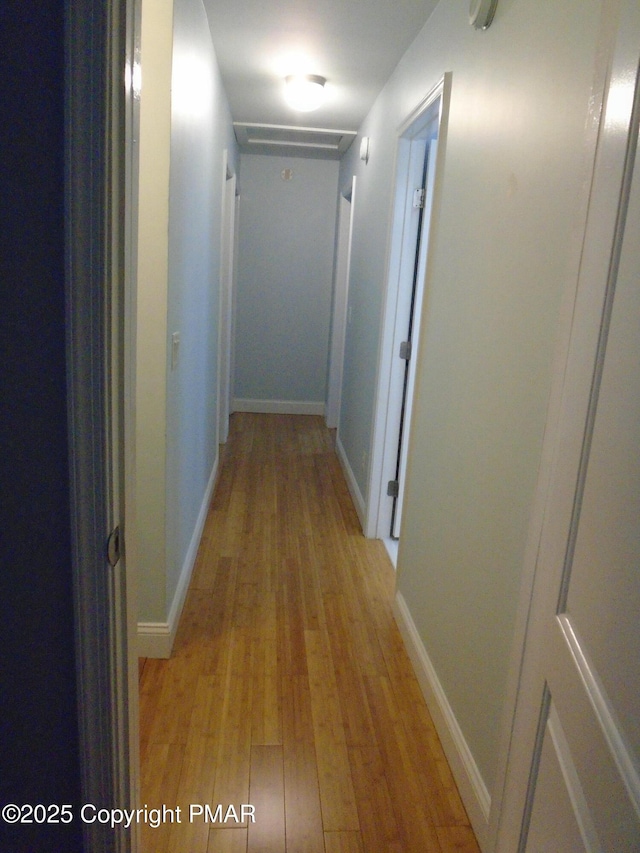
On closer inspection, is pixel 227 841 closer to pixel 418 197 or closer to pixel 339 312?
pixel 418 197

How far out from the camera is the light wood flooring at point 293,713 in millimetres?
1647

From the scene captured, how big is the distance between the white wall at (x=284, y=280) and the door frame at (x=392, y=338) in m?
2.88

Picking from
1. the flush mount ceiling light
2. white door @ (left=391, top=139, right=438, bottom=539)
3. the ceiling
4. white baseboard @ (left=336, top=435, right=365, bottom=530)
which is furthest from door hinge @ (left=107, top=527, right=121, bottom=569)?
the flush mount ceiling light

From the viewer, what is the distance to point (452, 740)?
186 cm

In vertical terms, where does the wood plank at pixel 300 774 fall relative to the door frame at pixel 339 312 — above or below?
below

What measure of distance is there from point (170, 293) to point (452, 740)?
1.63 meters

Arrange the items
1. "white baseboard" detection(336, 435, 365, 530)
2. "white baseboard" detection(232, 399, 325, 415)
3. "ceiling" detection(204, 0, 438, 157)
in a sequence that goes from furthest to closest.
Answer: "white baseboard" detection(232, 399, 325, 415) < "white baseboard" detection(336, 435, 365, 530) < "ceiling" detection(204, 0, 438, 157)

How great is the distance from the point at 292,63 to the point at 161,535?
248 centimetres

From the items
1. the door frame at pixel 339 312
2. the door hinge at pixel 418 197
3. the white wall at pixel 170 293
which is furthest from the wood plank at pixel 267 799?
the door frame at pixel 339 312

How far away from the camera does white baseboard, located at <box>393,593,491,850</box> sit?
5.34ft

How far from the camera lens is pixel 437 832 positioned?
1.65m

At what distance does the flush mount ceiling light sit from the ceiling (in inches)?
2.0

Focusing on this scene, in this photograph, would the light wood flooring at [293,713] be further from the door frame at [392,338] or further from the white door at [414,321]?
the white door at [414,321]

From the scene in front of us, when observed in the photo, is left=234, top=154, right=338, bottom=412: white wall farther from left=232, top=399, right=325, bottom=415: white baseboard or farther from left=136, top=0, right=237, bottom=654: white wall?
left=136, top=0, right=237, bottom=654: white wall
